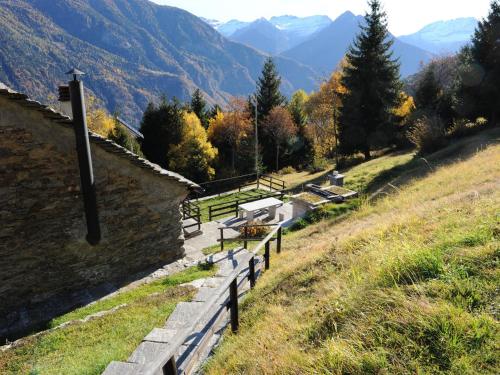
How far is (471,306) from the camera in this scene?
11.9 feet

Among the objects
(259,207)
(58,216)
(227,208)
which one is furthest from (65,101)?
(227,208)

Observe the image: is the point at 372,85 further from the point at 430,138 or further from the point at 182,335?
the point at 182,335

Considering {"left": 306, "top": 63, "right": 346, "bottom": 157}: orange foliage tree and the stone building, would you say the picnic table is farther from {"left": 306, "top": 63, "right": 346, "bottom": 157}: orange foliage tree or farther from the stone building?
{"left": 306, "top": 63, "right": 346, "bottom": 157}: orange foliage tree

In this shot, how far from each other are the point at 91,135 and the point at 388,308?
8.64 meters

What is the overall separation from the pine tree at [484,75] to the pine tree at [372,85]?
16.3ft

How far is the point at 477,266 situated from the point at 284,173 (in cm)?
3534

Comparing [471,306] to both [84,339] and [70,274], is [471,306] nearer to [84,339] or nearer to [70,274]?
[84,339]

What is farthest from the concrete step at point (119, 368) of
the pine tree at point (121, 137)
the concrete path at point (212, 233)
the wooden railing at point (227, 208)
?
the pine tree at point (121, 137)

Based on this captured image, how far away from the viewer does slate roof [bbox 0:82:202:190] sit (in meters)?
8.55

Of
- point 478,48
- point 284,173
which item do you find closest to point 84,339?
point 478,48

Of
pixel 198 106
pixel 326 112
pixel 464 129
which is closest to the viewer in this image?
pixel 464 129

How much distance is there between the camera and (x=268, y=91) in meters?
43.7

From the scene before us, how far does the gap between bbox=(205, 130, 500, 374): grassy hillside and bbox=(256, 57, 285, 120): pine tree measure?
3766 centimetres

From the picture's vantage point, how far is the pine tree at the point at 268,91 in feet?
142
